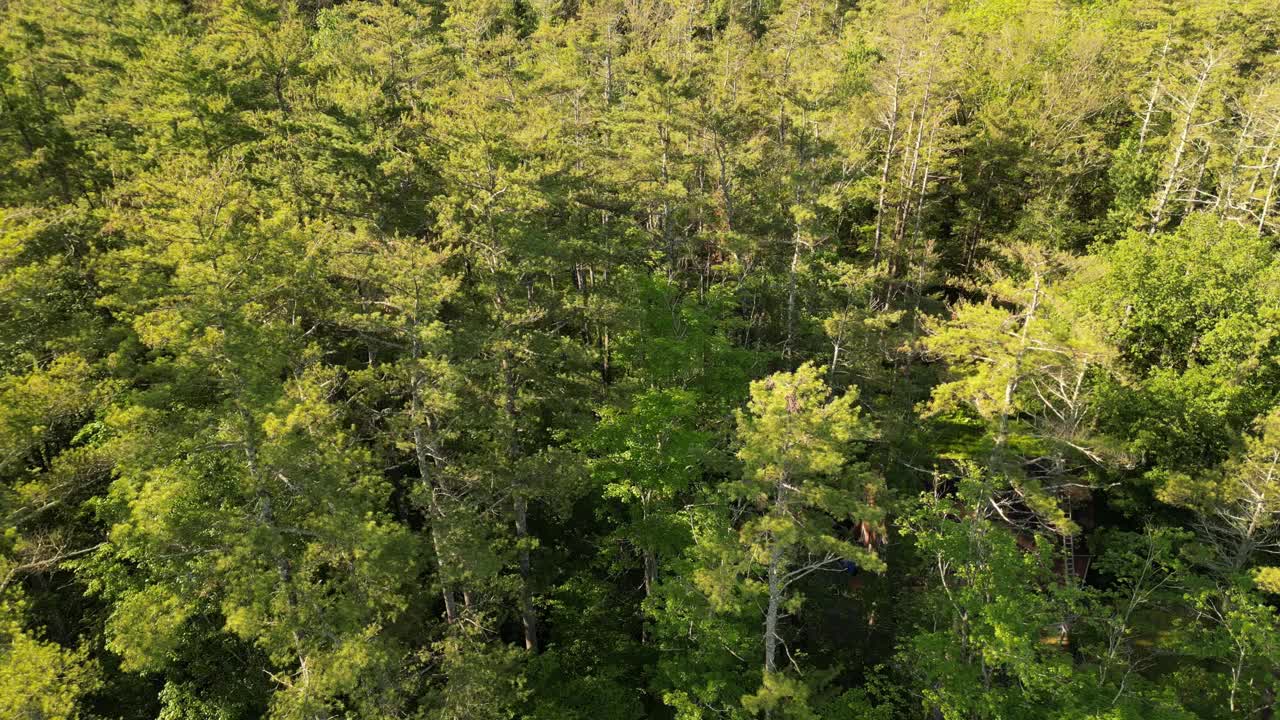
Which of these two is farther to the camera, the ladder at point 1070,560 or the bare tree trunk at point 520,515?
the ladder at point 1070,560

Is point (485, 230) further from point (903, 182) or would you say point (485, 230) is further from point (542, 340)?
point (903, 182)

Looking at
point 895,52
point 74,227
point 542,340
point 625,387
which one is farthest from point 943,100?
point 74,227

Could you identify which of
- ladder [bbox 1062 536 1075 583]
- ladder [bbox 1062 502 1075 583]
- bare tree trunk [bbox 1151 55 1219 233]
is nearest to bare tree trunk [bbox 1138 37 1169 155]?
bare tree trunk [bbox 1151 55 1219 233]

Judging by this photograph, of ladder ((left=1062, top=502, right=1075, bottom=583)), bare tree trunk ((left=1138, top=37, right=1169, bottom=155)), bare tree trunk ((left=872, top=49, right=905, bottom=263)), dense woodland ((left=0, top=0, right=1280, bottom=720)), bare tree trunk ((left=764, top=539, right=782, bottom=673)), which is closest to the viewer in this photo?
dense woodland ((left=0, top=0, right=1280, bottom=720))

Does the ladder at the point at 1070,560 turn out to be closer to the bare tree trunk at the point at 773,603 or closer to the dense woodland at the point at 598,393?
the dense woodland at the point at 598,393

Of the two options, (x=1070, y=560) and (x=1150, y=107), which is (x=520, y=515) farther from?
(x=1150, y=107)

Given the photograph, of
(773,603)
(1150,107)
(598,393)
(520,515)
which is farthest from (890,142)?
(520,515)

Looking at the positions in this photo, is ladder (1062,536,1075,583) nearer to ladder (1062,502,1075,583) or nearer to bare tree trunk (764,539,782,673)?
ladder (1062,502,1075,583)

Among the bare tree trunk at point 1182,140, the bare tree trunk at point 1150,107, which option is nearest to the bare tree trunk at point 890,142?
the bare tree trunk at point 1182,140
